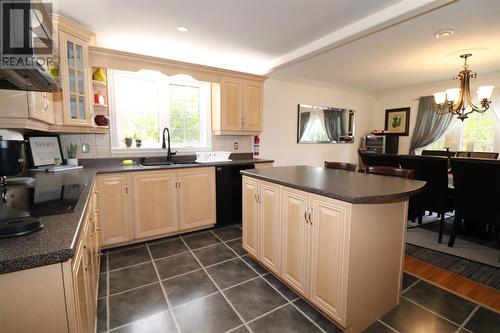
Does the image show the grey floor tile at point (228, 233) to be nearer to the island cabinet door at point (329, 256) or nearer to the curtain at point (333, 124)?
the island cabinet door at point (329, 256)

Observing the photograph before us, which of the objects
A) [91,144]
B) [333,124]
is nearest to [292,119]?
[333,124]

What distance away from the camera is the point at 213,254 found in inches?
103

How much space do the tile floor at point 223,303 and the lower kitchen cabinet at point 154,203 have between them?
0.37m

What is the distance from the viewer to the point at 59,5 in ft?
7.02

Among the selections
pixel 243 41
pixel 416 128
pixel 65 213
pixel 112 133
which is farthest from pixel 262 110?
pixel 416 128

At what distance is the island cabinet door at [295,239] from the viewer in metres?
1.75

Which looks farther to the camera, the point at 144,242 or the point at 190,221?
the point at 190,221

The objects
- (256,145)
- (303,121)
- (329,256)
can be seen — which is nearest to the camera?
(329,256)

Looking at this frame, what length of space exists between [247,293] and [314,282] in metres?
0.59

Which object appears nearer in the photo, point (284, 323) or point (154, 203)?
point (284, 323)

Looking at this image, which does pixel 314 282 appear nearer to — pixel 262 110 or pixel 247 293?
pixel 247 293

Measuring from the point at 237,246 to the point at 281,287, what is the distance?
883 mm

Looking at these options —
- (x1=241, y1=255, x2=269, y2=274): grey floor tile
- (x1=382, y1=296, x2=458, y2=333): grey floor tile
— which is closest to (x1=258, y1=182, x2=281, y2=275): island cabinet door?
(x1=241, y1=255, x2=269, y2=274): grey floor tile

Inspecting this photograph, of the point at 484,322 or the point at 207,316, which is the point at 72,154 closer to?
the point at 207,316
